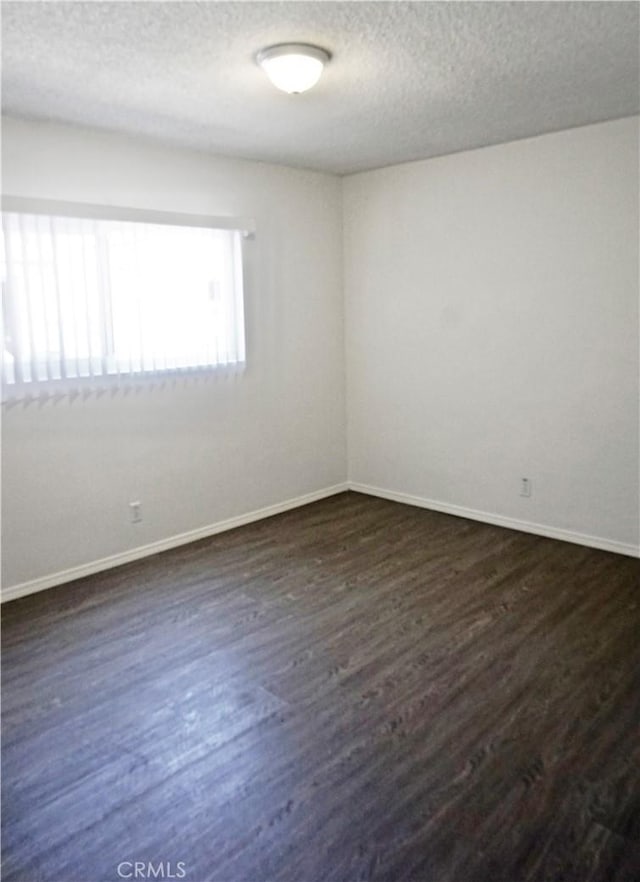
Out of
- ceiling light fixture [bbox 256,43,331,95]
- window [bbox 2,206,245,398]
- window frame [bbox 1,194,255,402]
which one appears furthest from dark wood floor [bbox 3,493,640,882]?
ceiling light fixture [bbox 256,43,331,95]

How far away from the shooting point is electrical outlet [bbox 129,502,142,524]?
3916mm

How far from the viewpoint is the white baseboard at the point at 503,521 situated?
388 cm

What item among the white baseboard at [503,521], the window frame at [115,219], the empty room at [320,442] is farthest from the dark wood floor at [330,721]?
the window frame at [115,219]

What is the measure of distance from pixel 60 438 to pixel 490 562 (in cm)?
255

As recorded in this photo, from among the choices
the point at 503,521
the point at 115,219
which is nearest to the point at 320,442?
the point at 503,521

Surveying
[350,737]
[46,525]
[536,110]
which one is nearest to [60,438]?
[46,525]

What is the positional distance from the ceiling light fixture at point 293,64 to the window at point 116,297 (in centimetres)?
142

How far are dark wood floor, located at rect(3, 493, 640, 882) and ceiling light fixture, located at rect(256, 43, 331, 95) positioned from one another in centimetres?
236

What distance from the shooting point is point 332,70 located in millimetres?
2639

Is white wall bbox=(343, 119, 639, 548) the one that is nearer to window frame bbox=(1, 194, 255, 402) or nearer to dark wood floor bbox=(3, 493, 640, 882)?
Result: dark wood floor bbox=(3, 493, 640, 882)

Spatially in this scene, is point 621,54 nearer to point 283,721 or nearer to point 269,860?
point 283,721

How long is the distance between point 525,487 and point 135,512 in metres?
2.50

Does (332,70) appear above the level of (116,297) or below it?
above

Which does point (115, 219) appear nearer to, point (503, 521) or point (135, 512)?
point (135, 512)
